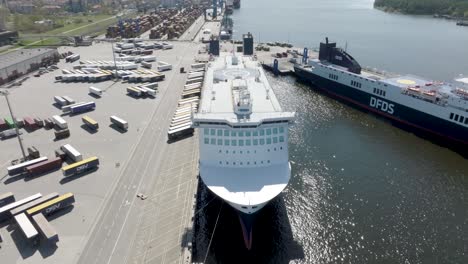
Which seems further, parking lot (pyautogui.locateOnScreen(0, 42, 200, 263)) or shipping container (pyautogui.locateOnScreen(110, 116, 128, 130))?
shipping container (pyautogui.locateOnScreen(110, 116, 128, 130))

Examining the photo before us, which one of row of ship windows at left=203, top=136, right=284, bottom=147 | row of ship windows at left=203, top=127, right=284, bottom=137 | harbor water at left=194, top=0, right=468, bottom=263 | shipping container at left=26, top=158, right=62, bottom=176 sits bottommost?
harbor water at left=194, top=0, right=468, bottom=263

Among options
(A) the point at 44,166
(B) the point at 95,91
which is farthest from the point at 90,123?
(B) the point at 95,91

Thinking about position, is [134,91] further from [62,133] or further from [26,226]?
[26,226]

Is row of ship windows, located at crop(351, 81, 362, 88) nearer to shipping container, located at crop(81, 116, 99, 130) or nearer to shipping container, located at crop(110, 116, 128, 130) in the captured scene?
shipping container, located at crop(110, 116, 128, 130)

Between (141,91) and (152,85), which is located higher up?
(152,85)

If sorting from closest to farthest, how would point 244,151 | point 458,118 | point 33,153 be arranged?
point 244,151 → point 33,153 → point 458,118

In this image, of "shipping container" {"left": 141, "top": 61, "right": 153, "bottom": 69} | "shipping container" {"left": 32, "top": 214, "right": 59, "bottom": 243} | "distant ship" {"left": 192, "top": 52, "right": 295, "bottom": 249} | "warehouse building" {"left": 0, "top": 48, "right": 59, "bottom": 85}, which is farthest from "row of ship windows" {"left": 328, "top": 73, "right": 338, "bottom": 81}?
"warehouse building" {"left": 0, "top": 48, "right": 59, "bottom": 85}

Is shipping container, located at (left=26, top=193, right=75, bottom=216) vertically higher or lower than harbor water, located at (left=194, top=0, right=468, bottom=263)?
higher

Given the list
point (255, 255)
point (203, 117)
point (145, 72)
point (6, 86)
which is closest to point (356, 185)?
point (255, 255)
